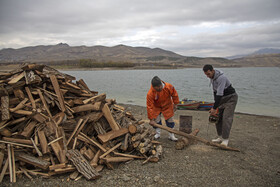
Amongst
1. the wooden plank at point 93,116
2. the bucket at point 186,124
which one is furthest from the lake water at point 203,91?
the wooden plank at point 93,116

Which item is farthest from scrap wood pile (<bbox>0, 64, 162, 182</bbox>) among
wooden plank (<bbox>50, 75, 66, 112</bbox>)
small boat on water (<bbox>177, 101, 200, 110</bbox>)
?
small boat on water (<bbox>177, 101, 200, 110</bbox>)

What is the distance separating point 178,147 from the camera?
608cm

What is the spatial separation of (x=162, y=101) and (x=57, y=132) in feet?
10.6

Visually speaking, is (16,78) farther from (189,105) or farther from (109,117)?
(189,105)

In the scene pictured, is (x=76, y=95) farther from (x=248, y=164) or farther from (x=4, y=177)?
(x=248, y=164)

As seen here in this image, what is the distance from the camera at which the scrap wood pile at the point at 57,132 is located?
450 cm

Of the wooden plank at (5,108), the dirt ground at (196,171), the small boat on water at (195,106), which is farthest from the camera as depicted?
the small boat on water at (195,106)

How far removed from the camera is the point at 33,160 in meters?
4.45

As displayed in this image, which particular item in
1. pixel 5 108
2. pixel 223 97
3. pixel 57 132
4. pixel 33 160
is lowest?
pixel 33 160

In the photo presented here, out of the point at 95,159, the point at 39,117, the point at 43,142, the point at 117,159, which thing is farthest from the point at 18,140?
the point at 117,159

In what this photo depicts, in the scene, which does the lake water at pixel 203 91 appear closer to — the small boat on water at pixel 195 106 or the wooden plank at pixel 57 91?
the small boat on water at pixel 195 106

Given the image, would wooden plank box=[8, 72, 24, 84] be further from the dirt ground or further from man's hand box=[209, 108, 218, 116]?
man's hand box=[209, 108, 218, 116]

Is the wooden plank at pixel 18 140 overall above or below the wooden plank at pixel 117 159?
above

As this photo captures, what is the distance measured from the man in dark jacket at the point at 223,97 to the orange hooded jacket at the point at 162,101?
3.85 feet
